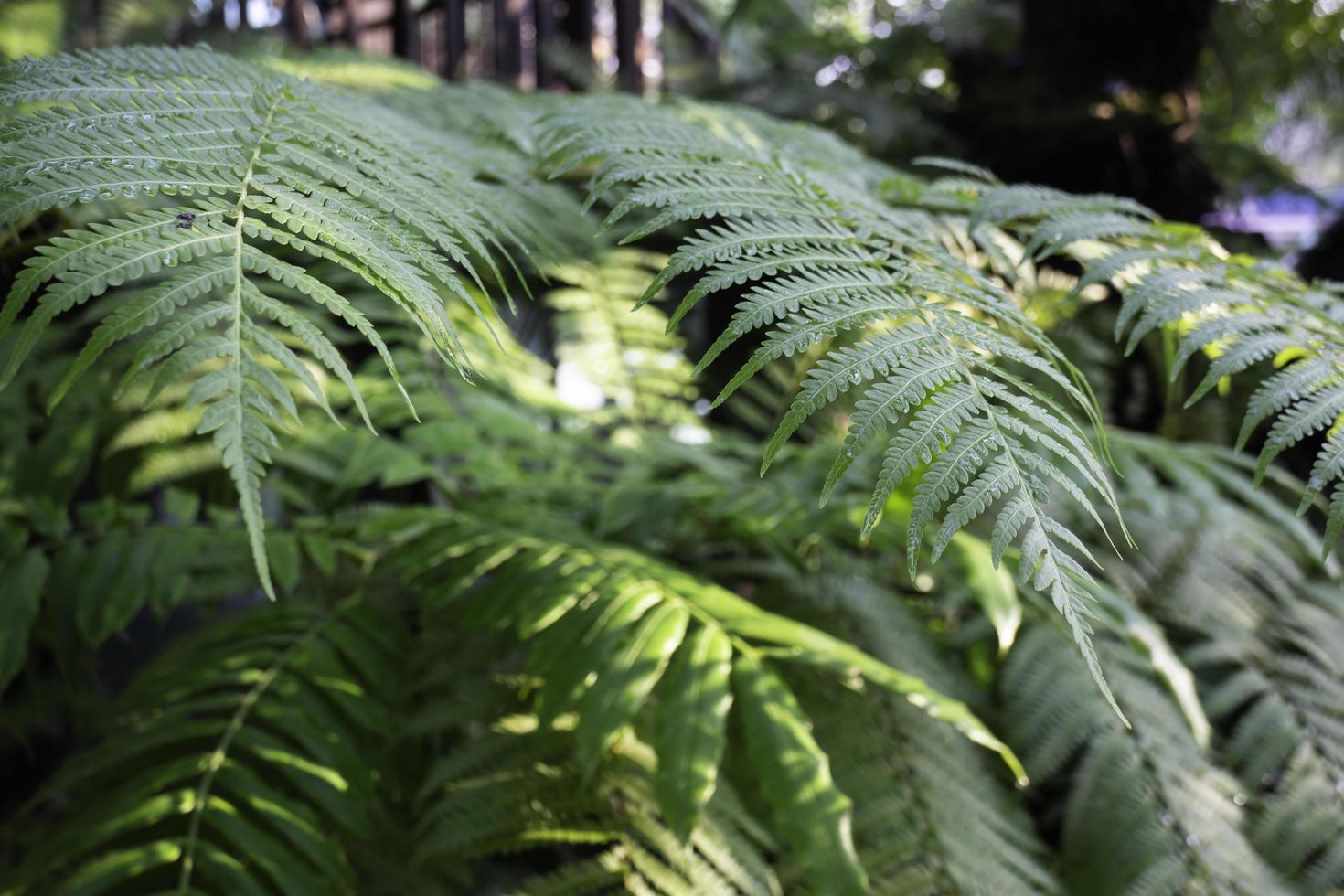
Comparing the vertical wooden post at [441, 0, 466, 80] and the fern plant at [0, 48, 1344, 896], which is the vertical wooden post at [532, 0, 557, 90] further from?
the fern plant at [0, 48, 1344, 896]

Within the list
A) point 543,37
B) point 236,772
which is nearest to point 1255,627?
point 236,772

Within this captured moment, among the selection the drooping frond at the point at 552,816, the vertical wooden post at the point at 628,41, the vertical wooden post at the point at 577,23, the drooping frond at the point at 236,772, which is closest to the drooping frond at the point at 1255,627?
the drooping frond at the point at 552,816

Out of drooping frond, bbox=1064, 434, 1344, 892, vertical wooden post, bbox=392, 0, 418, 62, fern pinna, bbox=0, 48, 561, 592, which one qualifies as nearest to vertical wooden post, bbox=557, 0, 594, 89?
vertical wooden post, bbox=392, 0, 418, 62

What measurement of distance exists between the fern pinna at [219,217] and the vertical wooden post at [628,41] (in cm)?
249

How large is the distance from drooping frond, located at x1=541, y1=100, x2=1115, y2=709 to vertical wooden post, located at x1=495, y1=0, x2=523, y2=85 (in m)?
2.43

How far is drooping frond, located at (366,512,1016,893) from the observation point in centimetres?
82

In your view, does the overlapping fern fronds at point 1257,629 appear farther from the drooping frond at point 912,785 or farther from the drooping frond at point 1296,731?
the drooping frond at point 912,785

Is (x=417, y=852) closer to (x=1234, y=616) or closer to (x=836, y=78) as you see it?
(x=1234, y=616)

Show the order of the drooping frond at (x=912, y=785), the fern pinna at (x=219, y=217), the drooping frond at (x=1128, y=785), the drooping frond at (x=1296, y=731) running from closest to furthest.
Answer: the fern pinna at (x=219, y=217)
the drooping frond at (x=912, y=785)
the drooping frond at (x=1128, y=785)
the drooping frond at (x=1296, y=731)

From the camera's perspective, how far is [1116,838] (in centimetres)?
111

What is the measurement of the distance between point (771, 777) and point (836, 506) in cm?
42

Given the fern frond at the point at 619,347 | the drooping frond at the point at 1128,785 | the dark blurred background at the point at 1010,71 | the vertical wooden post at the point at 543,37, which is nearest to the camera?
the drooping frond at the point at 1128,785

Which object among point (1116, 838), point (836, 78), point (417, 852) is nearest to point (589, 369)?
point (417, 852)

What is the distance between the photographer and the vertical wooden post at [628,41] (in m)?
3.12
